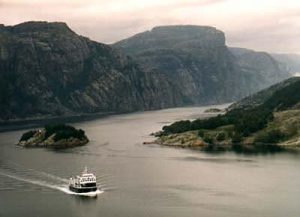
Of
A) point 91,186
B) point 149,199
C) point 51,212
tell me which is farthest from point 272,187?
point 51,212

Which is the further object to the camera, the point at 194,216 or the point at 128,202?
the point at 128,202

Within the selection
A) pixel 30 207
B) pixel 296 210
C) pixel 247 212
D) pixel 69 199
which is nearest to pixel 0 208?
pixel 30 207

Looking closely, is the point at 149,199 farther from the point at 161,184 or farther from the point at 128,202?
the point at 161,184

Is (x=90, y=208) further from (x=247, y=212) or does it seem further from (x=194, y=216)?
(x=247, y=212)

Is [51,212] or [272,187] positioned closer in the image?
[51,212]

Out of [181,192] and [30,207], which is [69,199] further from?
[181,192]

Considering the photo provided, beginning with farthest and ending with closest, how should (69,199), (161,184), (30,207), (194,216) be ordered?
(161,184)
(69,199)
(30,207)
(194,216)

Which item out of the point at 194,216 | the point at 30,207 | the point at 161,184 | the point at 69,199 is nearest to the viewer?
the point at 194,216
